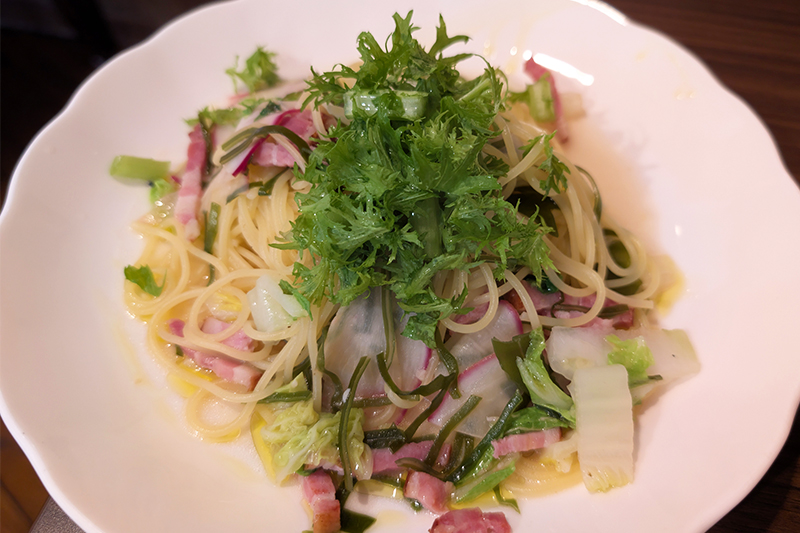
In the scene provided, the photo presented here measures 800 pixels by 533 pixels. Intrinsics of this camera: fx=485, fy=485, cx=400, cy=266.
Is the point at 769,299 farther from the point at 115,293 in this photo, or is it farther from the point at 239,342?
the point at 115,293

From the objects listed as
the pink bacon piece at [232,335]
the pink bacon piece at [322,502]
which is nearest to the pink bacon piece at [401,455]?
the pink bacon piece at [322,502]

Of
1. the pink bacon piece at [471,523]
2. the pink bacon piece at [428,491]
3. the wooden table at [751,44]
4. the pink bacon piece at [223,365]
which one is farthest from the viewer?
the wooden table at [751,44]

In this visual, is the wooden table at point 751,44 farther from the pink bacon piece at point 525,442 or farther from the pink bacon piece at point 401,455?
the pink bacon piece at point 401,455

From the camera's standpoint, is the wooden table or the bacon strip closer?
Result: the bacon strip

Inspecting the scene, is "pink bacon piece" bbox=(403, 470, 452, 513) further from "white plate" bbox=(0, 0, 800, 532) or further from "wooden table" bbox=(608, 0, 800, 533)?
"wooden table" bbox=(608, 0, 800, 533)

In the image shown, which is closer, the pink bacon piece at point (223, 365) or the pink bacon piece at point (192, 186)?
the pink bacon piece at point (223, 365)

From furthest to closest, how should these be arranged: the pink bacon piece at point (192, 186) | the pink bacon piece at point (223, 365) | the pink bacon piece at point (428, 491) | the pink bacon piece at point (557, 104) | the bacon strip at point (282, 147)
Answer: the pink bacon piece at point (557, 104), the pink bacon piece at point (192, 186), the bacon strip at point (282, 147), the pink bacon piece at point (223, 365), the pink bacon piece at point (428, 491)

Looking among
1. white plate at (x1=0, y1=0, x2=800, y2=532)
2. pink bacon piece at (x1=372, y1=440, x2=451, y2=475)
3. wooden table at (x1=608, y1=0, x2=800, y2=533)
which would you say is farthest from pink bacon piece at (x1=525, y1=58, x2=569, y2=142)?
pink bacon piece at (x1=372, y1=440, x2=451, y2=475)
